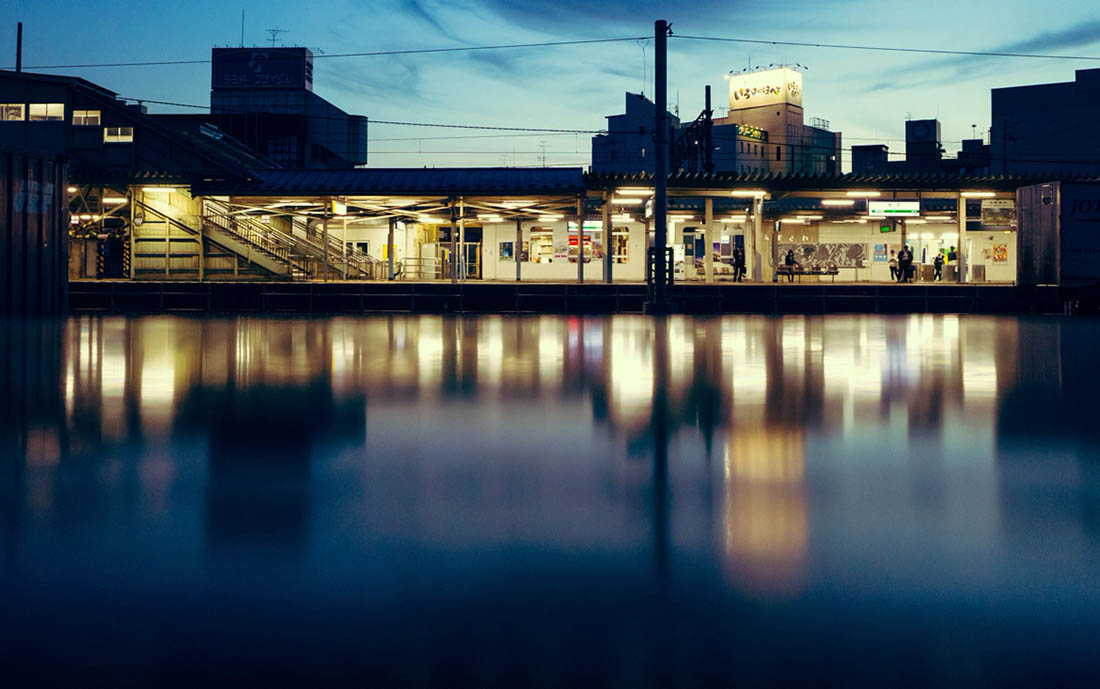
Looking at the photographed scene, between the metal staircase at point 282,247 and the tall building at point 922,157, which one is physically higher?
the tall building at point 922,157

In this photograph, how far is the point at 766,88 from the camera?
350ft

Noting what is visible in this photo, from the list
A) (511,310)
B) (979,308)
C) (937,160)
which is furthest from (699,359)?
(937,160)

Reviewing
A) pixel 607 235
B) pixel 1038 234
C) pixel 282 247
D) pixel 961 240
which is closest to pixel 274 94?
pixel 282 247

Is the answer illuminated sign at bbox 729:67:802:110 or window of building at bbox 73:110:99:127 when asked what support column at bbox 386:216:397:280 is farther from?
illuminated sign at bbox 729:67:802:110

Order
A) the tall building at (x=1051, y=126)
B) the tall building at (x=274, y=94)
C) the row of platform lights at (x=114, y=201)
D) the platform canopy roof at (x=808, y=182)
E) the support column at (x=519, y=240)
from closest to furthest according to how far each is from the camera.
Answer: the platform canopy roof at (x=808, y=182) → the row of platform lights at (x=114, y=201) → the support column at (x=519, y=240) → the tall building at (x=1051, y=126) → the tall building at (x=274, y=94)

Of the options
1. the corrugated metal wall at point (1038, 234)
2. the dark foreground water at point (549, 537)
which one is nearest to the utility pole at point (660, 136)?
the corrugated metal wall at point (1038, 234)

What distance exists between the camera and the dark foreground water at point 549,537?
94.3 inches

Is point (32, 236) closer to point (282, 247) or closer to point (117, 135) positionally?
point (282, 247)

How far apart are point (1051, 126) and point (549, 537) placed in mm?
82220

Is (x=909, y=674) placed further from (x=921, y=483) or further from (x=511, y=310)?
(x=511, y=310)

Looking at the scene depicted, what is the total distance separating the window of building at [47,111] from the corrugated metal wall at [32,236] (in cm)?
2582

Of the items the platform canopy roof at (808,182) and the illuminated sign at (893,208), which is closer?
the platform canopy roof at (808,182)

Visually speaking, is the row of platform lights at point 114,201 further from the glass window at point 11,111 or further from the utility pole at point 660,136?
the utility pole at point 660,136

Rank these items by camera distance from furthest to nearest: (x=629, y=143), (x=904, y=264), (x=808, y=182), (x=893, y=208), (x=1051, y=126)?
(x=629, y=143), (x=1051, y=126), (x=904, y=264), (x=893, y=208), (x=808, y=182)
